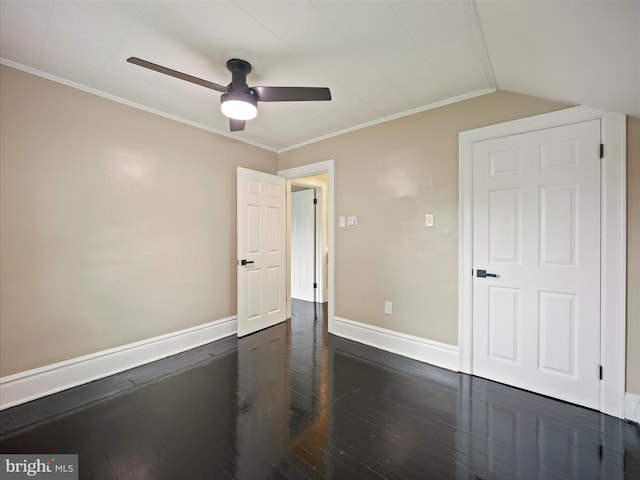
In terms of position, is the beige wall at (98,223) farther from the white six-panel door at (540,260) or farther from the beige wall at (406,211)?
the white six-panel door at (540,260)

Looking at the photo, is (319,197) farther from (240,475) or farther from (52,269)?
(240,475)

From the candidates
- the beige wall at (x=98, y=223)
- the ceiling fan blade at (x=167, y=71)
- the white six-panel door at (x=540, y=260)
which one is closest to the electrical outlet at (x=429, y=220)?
the white six-panel door at (x=540, y=260)

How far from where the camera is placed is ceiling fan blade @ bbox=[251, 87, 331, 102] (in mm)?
1764

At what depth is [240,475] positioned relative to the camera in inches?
56.1

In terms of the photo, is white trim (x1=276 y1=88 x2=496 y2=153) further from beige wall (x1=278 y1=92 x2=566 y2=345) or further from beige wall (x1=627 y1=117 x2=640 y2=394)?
beige wall (x1=627 y1=117 x2=640 y2=394)

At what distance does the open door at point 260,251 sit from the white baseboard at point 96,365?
0.45m

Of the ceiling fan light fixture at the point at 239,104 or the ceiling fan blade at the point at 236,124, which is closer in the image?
the ceiling fan light fixture at the point at 239,104

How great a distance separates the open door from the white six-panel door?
7.86 ft

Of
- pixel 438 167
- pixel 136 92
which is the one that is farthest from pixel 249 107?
pixel 438 167

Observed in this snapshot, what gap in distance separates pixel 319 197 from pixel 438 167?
8.70ft

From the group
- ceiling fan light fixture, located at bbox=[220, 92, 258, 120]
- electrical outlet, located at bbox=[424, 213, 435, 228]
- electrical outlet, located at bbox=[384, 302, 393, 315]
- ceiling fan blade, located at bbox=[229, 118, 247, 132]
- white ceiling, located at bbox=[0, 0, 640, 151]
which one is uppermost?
white ceiling, located at bbox=[0, 0, 640, 151]

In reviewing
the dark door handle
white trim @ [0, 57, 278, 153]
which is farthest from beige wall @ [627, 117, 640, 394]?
white trim @ [0, 57, 278, 153]

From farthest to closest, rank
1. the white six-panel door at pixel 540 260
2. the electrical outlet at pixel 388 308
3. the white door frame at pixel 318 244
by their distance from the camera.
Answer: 1. the white door frame at pixel 318 244
2. the electrical outlet at pixel 388 308
3. the white six-panel door at pixel 540 260

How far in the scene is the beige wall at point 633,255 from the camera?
1.81m
